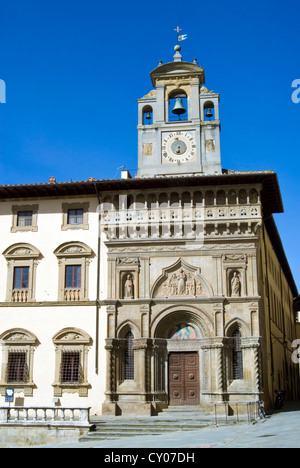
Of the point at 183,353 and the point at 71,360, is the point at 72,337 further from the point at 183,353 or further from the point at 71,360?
the point at 183,353

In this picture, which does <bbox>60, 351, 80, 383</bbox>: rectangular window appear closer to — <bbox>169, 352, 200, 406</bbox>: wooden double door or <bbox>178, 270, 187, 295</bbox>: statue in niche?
<bbox>169, 352, 200, 406</bbox>: wooden double door

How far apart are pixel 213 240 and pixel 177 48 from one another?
498 inches

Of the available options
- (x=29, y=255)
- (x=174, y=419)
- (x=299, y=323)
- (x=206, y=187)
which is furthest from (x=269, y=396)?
(x=299, y=323)

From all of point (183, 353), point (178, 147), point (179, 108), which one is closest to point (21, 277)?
point (183, 353)

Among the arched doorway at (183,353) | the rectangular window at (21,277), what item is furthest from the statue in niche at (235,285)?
the rectangular window at (21,277)

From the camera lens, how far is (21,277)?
31.7m

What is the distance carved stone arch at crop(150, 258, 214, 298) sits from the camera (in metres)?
29.9

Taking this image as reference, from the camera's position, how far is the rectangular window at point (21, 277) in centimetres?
3153

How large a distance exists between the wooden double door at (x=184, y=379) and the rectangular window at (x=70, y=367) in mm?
4727

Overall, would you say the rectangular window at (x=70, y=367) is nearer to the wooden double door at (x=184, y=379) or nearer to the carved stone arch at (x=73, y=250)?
the wooden double door at (x=184, y=379)

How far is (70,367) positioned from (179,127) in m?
Answer: 14.4

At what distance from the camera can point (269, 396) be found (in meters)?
31.1

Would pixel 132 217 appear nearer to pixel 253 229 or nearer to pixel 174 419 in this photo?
pixel 253 229

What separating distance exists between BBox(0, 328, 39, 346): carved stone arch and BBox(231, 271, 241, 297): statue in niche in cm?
1036
